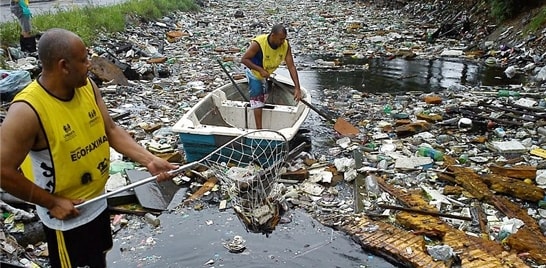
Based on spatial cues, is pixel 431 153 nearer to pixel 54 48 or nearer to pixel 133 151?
pixel 133 151

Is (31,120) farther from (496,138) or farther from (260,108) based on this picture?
(496,138)

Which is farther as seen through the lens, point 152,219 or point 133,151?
point 152,219

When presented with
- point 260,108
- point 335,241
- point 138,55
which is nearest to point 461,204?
point 335,241

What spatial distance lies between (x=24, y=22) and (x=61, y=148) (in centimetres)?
839

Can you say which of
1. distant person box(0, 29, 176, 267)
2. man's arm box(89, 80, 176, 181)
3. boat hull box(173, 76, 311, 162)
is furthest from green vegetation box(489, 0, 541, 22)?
distant person box(0, 29, 176, 267)

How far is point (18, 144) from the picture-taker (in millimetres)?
2240

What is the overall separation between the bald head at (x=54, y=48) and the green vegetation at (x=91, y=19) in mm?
8442

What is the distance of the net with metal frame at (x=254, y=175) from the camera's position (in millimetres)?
5121

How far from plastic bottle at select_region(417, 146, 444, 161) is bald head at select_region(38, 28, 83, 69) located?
502cm

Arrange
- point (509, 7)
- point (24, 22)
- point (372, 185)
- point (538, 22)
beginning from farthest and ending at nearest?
point (509, 7), point (538, 22), point (24, 22), point (372, 185)

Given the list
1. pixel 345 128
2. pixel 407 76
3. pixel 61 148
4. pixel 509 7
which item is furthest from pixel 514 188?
pixel 509 7

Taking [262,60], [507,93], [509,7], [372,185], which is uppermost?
[509,7]

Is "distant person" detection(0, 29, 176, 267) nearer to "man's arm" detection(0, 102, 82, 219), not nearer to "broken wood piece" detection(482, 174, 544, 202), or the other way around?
"man's arm" detection(0, 102, 82, 219)

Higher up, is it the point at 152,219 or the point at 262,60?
the point at 262,60
